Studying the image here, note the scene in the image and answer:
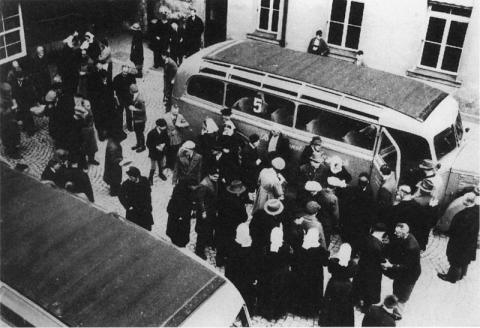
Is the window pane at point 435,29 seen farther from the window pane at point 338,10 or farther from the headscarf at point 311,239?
the headscarf at point 311,239

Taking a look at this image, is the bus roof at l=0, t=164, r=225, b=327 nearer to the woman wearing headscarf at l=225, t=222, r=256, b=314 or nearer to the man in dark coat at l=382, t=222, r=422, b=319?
the woman wearing headscarf at l=225, t=222, r=256, b=314

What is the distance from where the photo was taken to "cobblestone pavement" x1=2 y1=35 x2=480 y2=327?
764 cm

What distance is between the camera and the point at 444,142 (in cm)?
899

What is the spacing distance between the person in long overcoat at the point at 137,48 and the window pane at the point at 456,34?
24.2ft

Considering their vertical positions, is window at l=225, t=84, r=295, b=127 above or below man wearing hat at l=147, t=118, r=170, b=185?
above

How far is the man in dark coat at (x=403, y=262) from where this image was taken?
275 inches

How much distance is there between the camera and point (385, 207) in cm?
831

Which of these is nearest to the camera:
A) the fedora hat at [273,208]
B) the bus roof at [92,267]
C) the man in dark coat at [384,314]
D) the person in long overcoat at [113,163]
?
the bus roof at [92,267]

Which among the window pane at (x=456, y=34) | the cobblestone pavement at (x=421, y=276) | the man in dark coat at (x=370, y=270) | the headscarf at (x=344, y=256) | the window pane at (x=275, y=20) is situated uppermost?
the window pane at (x=456, y=34)

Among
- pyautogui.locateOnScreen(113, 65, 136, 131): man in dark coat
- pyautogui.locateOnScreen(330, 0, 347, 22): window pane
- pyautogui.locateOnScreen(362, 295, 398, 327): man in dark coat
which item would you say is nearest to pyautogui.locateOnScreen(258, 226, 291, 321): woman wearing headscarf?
pyautogui.locateOnScreen(362, 295, 398, 327): man in dark coat

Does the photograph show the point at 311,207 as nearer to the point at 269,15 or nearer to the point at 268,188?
the point at 268,188

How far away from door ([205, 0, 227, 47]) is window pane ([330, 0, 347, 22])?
3.22m

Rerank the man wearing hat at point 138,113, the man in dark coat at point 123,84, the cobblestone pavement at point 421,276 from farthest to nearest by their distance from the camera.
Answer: the man in dark coat at point 123,84, the man wearing hat at point 138,113, the cobblestone pavement at point 421,276

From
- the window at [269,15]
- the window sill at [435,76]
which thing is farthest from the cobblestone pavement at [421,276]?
the window sill at [435,76]
